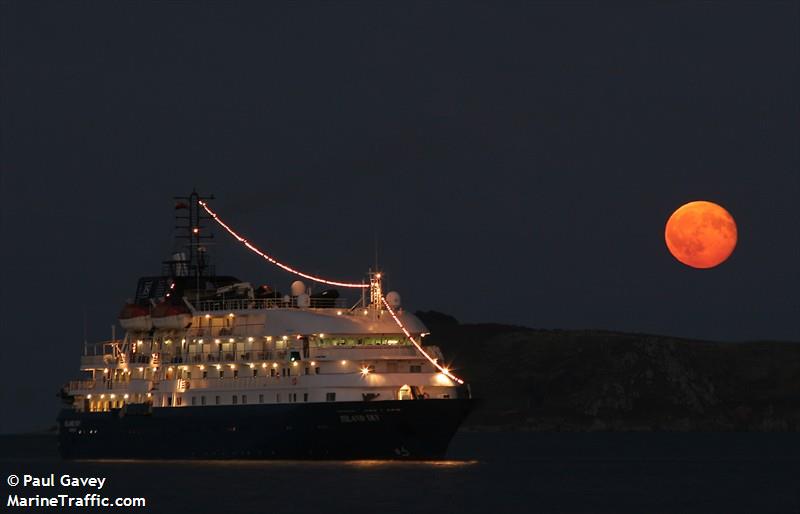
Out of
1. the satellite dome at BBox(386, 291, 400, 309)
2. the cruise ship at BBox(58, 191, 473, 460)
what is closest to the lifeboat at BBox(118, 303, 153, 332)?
the cruise ship at BBox(58, 191, 473, 460)

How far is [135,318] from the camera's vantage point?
10244cm

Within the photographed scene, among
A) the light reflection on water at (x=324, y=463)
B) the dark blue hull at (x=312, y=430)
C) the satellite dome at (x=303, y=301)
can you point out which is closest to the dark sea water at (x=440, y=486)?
the light reflection on water at (x=324, y=463)

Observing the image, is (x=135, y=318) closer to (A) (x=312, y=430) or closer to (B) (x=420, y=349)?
(A) (x=312, y=430)

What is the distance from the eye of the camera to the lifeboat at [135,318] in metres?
102

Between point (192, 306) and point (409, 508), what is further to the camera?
point (192, 306)

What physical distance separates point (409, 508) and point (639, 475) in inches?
955

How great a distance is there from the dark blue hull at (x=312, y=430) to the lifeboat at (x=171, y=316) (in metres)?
5.06

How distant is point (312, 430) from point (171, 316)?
14.3 m

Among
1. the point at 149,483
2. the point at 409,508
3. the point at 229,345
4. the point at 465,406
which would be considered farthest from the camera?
the point at 229,345

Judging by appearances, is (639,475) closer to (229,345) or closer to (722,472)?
(722,472)

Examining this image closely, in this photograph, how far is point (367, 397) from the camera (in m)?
88.7

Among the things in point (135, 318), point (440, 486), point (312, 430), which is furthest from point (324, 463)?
point (135, 318)

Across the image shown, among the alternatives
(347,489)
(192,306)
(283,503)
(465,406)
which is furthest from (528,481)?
(192,306)

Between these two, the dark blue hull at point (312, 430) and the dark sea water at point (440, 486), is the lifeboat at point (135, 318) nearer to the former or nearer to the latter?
the dark blue hull at point (312, 430)
